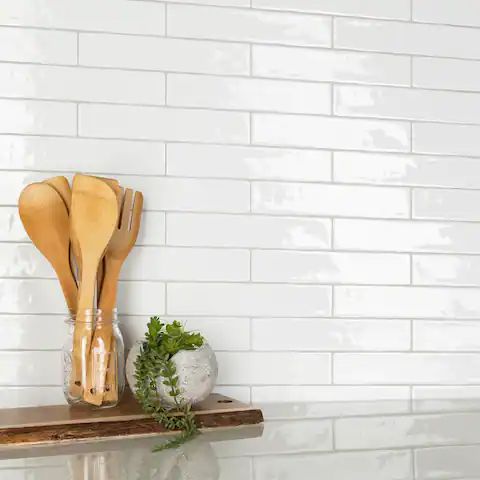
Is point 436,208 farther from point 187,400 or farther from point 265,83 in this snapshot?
point 187,400

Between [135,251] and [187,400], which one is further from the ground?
[135,251]

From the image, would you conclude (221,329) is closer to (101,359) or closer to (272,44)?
(101,359)

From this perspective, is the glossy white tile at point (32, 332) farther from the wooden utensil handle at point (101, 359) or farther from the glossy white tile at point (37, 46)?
the glossy white tile at point (37, 46)

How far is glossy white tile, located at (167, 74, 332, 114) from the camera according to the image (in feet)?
4.91

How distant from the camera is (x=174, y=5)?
4.92 ft

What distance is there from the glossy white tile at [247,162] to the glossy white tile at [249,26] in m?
0.22

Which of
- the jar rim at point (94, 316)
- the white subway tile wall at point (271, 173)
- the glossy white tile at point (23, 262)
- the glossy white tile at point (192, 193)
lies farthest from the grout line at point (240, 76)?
the jar rim at point (94, 316)

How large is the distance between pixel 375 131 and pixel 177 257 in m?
0.48

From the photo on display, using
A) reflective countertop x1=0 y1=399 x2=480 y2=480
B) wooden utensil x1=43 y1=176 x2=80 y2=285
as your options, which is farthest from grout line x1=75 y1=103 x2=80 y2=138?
reflective countertop x1=0 y1=399 x2=480 y2=480

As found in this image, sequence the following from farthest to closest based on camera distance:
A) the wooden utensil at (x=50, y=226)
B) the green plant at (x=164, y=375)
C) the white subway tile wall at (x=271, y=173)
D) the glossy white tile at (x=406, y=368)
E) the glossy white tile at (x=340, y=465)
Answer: the glossy white tile at (x=406, y=368)
the white subway tile wall at (x=271, y=173)
the wooden utensil at (x=50, y=226)
the green plant at (x=164, y=375)
the glossy white tile at (x=340, y=465)

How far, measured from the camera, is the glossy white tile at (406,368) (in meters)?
1.54

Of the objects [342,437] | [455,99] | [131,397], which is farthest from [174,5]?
[342,437]

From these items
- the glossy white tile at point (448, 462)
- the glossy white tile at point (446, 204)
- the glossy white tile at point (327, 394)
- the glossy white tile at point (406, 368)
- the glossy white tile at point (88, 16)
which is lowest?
the glossy white tile at point (448, 462)

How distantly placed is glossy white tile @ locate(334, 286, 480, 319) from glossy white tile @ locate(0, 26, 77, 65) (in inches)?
27.1
